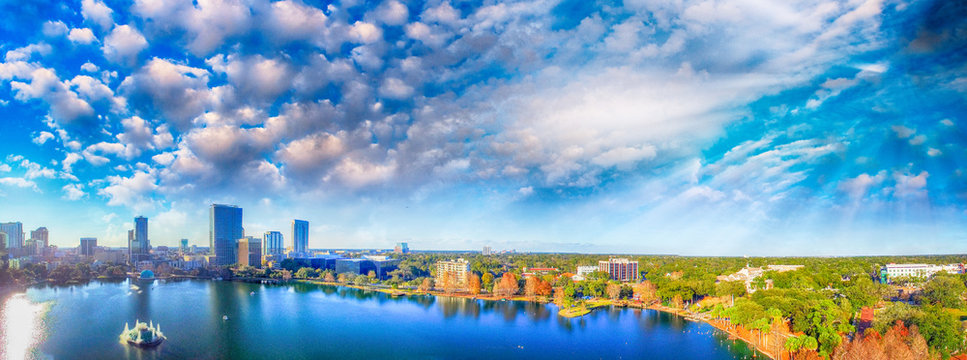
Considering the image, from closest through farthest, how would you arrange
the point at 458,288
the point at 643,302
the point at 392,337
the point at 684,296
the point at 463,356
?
the point at 463,356
the point at 392,337
the point at 684,296
the point at 643,302
the point at 458,288

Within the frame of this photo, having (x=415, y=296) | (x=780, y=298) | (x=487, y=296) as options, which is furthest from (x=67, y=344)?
(x=780, y=298)

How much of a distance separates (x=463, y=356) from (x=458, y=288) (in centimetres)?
1940

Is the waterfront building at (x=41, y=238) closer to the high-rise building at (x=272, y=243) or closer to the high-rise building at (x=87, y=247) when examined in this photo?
the high-rise building at (x=87, y=247)

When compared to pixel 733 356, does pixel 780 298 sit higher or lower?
higher

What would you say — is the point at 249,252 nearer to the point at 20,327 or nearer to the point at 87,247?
the point at 87,247

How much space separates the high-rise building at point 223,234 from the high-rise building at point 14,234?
17826 millimetres

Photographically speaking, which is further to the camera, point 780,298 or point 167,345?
point 780,298

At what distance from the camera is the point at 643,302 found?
28.3 meters

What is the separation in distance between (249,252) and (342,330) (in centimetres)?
4765

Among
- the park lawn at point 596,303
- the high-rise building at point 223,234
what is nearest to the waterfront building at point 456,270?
the park lawn at point 596,303

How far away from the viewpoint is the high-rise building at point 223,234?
61625mm

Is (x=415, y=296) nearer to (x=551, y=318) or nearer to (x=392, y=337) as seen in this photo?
(x=551, y=318)

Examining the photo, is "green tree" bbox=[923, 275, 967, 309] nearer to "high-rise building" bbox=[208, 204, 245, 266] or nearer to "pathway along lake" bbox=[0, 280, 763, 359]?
"pathway along lake" bbox=[0, 280, 763, 359]

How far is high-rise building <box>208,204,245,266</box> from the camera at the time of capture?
2426 inches
